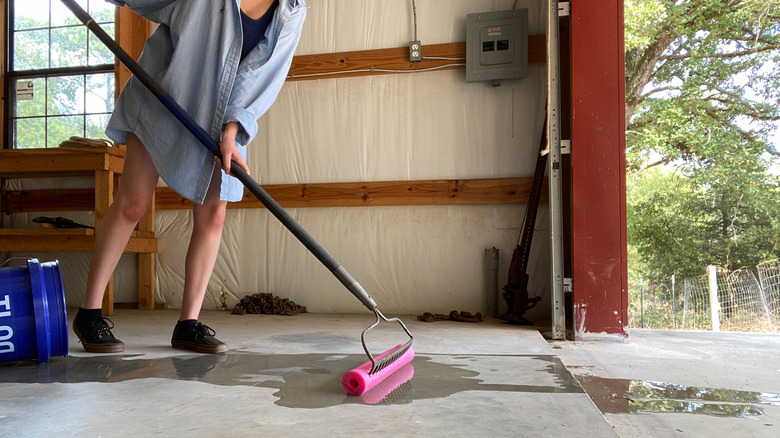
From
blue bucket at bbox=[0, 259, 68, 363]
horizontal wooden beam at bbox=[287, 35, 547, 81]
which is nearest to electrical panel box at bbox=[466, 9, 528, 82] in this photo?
horizontal wooden beam at bbox=[287, 35, 547, 81]

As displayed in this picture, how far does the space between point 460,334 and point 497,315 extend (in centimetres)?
77

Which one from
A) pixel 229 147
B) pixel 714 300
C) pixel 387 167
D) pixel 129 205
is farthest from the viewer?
pixel 714 300

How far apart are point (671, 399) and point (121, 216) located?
1864 mm

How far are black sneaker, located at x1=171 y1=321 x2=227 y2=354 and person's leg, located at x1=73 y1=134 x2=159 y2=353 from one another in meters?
0.19

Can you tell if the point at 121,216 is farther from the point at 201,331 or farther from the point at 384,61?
the point at 384,61

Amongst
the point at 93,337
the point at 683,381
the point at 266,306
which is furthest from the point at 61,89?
the point at 683,381

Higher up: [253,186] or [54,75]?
[54,75]

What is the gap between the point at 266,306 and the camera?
11.8ft

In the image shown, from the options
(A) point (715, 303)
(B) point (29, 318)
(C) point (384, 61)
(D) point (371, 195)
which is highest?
(C) point (384, 61)

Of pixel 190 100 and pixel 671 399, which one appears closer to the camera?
pixel 671 399

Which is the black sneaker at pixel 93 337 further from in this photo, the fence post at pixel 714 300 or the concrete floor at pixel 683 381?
the fence post at pixel 714 300

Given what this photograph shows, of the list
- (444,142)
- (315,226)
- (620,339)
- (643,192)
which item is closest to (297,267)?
(315,226)

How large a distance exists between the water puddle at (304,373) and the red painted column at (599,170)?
0.95 m

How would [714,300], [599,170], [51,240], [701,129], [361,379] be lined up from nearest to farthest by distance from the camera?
[361,379] → [599,170] → [51,240] → [714,300] → [701,129]
